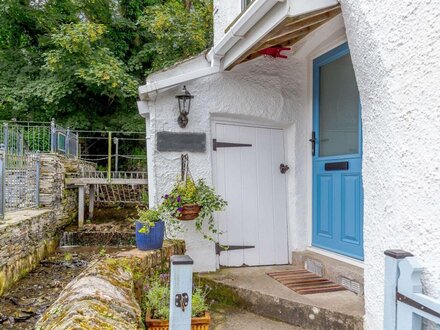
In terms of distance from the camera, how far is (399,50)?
1891mm

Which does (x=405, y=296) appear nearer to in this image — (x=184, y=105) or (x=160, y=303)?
(x=160, y=303)

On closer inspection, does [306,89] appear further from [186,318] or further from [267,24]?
[186,318]

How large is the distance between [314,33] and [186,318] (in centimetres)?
324

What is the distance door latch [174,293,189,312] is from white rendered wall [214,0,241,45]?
11.8ft

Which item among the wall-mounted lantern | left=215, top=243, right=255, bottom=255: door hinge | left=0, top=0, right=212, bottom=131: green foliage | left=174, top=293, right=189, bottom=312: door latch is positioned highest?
left=0, top=0, right=212, bottom=131: green foliage

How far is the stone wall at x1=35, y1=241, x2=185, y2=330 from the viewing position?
1584 mm

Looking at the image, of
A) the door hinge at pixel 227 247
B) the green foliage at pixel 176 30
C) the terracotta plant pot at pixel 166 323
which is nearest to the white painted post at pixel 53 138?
the green foliage at pixel 176 30

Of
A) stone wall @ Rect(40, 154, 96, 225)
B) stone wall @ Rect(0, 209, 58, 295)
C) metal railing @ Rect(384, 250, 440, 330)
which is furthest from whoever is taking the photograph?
stone wall @ Rect(40, 154, 96, 225)

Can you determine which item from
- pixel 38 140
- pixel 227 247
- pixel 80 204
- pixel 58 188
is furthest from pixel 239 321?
pixel 38 140

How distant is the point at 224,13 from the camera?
459 cm

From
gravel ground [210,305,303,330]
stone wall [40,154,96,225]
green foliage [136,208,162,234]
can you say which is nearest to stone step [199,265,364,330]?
gravel ground [210,305,303,330]

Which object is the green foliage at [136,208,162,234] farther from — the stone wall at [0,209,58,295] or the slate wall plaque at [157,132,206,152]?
the stone wall at [0,209,58,295]

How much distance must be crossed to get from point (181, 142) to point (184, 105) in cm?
41

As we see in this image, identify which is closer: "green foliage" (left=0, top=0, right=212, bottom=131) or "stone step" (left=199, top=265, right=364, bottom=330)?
"stone step" (left=199, top=265, right=364, bottom=330)
